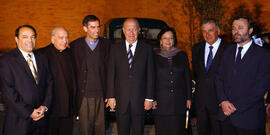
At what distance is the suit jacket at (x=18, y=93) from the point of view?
2816mm

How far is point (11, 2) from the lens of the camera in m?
10.4

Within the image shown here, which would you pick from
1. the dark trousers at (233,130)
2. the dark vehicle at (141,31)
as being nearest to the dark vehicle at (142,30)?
the dark vehicle at (141,31)

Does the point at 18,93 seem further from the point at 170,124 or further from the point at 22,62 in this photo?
the point at 170,124

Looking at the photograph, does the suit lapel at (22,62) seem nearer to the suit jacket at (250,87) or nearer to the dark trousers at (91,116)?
the dark trousers at (91,116)

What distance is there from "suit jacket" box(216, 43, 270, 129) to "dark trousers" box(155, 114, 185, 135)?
768 mm

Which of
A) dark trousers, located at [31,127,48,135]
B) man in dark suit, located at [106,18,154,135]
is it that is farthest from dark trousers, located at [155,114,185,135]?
dark trousers, located at [31,127,48,135]

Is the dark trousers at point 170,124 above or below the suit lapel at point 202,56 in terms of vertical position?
below

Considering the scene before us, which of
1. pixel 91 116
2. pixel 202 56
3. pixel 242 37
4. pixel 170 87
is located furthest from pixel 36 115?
pixel 242 37

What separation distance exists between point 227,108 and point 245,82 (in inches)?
14.8

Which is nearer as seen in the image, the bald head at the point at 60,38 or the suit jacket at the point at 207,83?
the suit jacket at the point at 207,83

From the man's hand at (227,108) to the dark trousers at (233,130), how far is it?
0.49ft

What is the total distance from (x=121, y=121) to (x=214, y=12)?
271 inches

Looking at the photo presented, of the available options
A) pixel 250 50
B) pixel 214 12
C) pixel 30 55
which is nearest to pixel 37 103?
pixel 30 55

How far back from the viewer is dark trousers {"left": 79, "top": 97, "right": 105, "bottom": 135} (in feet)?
11.9
